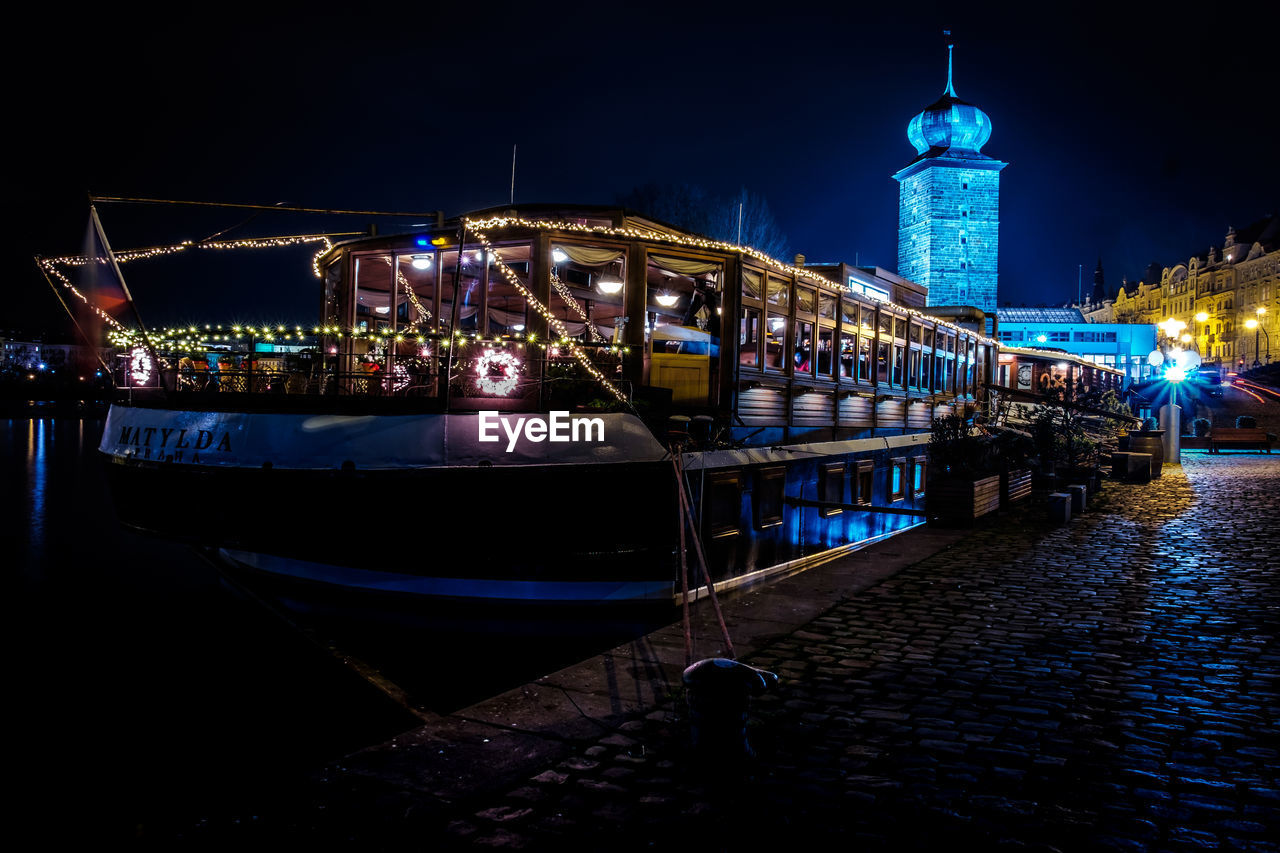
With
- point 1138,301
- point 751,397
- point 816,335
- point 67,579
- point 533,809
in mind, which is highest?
point 1138,301

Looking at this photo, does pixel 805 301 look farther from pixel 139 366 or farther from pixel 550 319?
pixel 139 366

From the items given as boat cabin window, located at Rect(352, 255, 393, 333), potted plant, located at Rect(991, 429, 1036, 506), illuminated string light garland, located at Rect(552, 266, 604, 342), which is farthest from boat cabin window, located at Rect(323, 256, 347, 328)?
potted plant, located at Rect(991, 429, 1036, 506)

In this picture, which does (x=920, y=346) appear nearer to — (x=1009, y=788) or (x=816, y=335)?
(x=816, y=335)

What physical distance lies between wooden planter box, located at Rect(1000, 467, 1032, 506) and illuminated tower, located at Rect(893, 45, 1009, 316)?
51621 mm

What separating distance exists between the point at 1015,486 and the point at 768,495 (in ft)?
20.5

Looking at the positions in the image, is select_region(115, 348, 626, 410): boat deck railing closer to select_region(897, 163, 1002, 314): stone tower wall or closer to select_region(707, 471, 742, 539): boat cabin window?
select_region(707, 471, 742, 539): boat cabin window

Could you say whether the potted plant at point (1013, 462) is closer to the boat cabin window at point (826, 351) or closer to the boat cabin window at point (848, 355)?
the boat cabin window at point (848, 355)

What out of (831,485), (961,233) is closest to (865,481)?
(831,485)

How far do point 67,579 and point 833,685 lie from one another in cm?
1756

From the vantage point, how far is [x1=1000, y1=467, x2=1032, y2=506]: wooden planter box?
49.7 ft

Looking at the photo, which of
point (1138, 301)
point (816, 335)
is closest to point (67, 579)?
point (816, 335)

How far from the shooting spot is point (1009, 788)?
4.29 m

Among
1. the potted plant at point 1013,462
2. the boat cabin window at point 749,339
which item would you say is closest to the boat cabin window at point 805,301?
the boat cabin window at point 749,339

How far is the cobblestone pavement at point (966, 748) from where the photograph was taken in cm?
388
